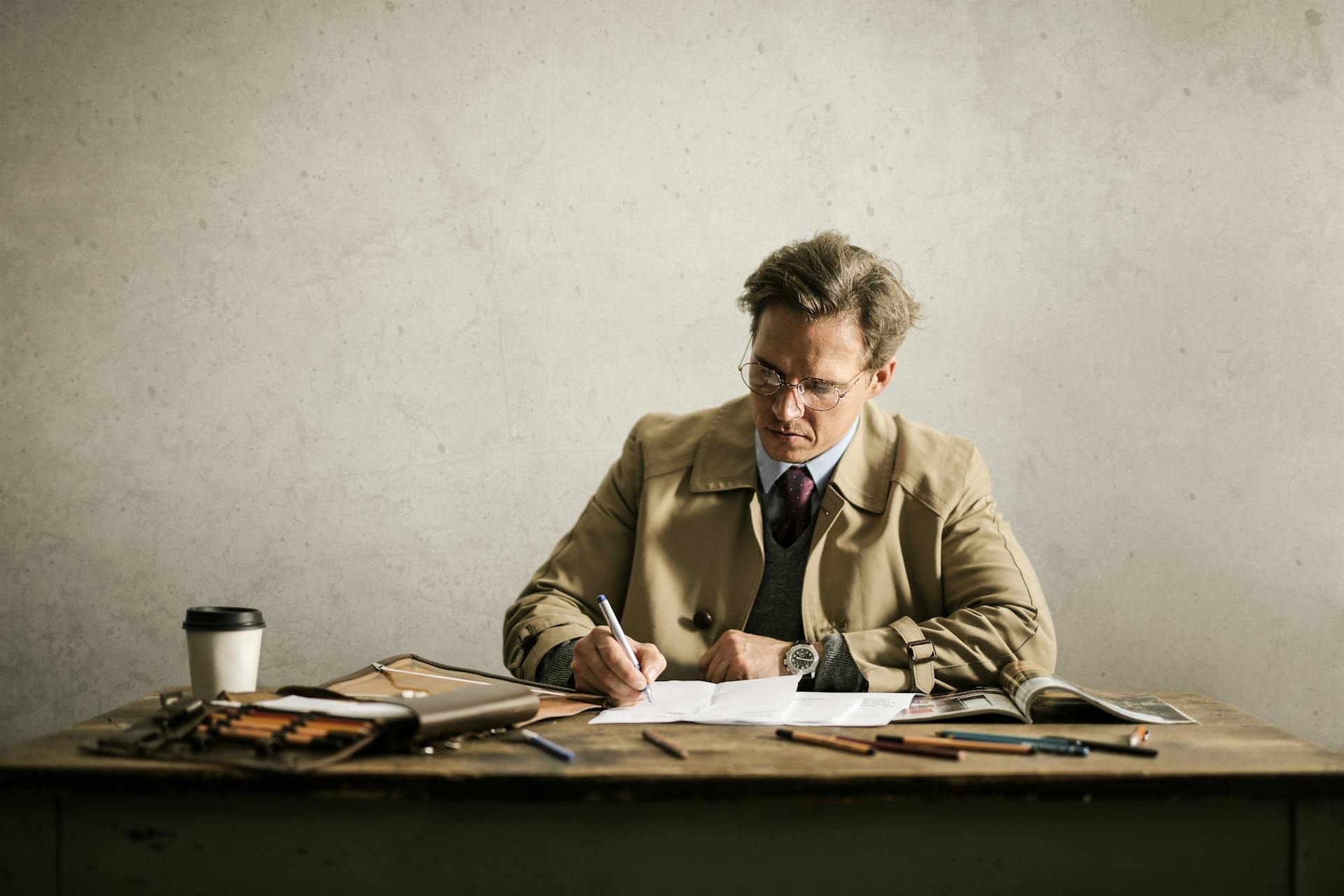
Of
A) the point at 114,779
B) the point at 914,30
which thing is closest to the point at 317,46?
the point at 914,30

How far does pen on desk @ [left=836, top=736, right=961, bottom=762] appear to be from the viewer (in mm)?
1342

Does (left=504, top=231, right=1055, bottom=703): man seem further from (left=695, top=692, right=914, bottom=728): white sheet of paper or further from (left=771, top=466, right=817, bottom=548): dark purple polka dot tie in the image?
(left=695, top=692, right=914, bottom=728): white sheet of paper

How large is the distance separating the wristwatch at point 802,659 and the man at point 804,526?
6 centimetres

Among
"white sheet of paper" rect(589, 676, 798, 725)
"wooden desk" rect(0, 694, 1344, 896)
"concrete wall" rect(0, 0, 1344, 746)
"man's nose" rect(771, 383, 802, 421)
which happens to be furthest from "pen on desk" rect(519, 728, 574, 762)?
"concrete wall" rect(0, 0, 1344, 746)

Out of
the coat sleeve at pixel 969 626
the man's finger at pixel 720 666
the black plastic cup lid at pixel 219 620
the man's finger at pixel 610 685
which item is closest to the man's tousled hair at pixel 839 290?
the coat sleeve at pixel 969 626

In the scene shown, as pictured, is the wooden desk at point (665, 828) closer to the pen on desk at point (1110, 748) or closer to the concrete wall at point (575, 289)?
the pen on desk at point (1110, 748)

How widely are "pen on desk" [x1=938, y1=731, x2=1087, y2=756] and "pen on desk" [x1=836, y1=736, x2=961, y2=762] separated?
4 centimetres

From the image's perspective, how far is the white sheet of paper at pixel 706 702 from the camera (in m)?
1.58

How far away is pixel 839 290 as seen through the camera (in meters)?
2.12

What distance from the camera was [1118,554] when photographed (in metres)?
2.88

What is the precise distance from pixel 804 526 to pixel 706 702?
639 millimetres

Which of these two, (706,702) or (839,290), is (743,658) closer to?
(706,702)

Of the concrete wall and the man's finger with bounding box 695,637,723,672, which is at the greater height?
the concrete wall

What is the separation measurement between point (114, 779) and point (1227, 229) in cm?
281
